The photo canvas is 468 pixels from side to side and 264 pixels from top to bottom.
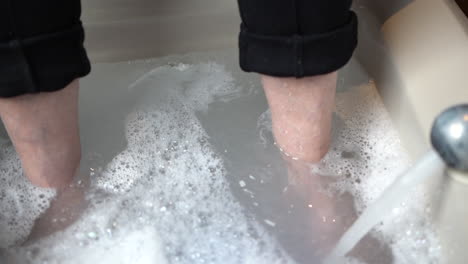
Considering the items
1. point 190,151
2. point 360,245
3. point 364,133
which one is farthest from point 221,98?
point 360,245

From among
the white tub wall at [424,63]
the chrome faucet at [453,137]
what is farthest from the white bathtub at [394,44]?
the chrome faucet at [453,137]

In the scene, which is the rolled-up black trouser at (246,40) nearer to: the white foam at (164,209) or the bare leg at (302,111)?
the bare leg at (302,111)

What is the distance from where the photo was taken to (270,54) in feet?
2.07

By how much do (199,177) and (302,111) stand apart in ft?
0.73

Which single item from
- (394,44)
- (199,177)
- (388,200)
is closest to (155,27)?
(199,177)

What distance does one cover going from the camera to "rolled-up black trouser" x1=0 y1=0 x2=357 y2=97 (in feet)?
1.89

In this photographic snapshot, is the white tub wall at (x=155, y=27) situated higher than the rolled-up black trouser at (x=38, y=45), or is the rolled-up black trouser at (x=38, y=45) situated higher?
the rolled-up black trouser at (x=38, y=45)

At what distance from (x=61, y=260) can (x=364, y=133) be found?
0.49 m

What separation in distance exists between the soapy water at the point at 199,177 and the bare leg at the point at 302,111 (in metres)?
0.07

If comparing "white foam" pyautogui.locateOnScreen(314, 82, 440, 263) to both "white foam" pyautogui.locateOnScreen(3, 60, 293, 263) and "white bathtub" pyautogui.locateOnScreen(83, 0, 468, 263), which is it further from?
"white foam" pyautogui.locateOnScreen(3, 60, 293, 263)

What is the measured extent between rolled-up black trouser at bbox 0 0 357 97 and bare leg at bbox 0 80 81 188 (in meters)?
0.04

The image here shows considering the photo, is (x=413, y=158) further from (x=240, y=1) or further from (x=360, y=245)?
(x=240, y=1)

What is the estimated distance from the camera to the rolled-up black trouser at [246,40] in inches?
22.7

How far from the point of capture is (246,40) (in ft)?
2.10
